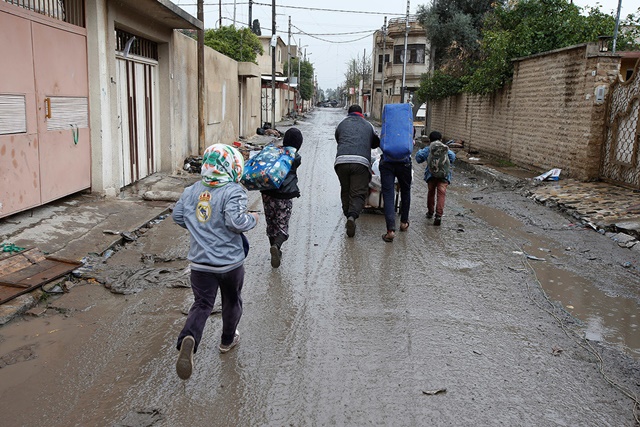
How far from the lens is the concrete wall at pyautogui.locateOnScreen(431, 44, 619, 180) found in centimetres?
1210

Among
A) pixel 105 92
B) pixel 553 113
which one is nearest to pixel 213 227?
pixel 105 92

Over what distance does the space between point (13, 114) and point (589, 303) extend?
22.7 ft

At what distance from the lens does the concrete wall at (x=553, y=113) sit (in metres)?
12.1

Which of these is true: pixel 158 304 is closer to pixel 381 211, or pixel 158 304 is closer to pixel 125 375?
pixel 125 375

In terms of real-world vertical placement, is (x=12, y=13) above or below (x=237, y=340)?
above

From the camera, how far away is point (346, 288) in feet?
18.9

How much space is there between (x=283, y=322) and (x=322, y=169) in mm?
11163

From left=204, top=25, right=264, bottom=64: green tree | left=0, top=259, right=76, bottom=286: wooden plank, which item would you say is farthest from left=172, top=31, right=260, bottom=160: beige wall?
left=0, top=259, right=76, bottom=286: wooden plank

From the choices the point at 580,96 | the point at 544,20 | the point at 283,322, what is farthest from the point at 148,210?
the point at 544,20

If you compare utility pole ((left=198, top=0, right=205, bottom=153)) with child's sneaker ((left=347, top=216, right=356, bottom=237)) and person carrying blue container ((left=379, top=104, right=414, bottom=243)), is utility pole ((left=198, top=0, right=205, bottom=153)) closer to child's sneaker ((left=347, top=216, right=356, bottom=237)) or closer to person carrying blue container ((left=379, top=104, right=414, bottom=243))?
person carrying blue container ((left=379, top=104, right=414, bottom=243))

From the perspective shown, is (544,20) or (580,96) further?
(544,20)

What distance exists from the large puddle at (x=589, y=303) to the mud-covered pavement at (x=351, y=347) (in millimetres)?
27

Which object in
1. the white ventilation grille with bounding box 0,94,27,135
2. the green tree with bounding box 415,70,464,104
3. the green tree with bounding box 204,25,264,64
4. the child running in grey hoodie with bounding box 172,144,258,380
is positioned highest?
the green tree with bounding box 204,25,264,64

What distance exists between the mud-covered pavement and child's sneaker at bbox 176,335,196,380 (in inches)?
5.5
